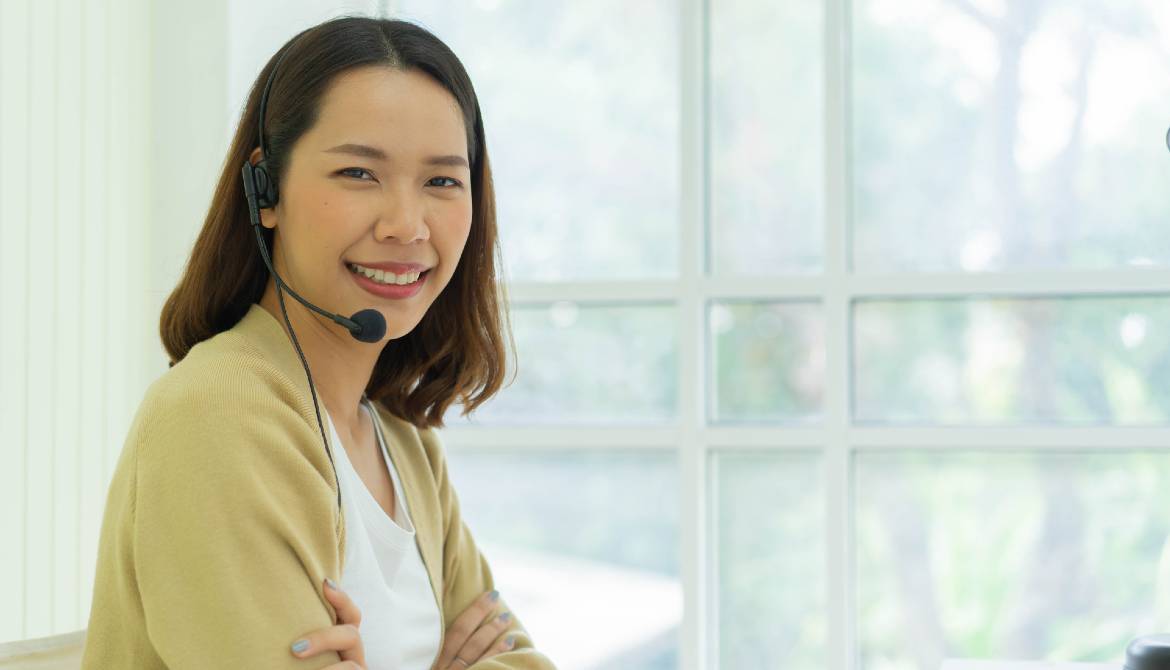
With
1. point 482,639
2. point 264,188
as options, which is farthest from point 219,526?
point 482,639

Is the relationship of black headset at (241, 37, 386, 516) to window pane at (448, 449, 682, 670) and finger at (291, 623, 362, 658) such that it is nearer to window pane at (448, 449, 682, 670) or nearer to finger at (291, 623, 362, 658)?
finger at (291, 623, 362, 658)

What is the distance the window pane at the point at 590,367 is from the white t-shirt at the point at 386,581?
1374 mm

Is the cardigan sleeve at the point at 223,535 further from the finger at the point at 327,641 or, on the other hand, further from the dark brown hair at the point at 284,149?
the dark brown hair at the point at 284,149

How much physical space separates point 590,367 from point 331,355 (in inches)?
57.7

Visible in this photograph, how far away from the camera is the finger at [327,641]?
1134 millimetres

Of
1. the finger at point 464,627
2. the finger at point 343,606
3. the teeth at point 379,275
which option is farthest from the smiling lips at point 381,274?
the finger at point 464,627

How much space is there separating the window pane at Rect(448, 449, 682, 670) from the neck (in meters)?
Result: 1.38

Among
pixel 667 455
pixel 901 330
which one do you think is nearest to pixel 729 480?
pixel 667 455

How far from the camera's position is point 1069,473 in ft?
8.23

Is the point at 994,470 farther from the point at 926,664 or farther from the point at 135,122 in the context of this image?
the point at 135,122

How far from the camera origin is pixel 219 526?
112 centimetres

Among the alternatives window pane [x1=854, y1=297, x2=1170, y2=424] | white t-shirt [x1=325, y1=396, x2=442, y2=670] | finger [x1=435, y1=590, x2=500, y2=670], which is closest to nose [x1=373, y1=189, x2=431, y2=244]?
white t-shirt [x1=325, y1=396, x2=442, y2=670]

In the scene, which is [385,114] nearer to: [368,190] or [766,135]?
[368,190]

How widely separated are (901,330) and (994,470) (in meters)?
0.37
